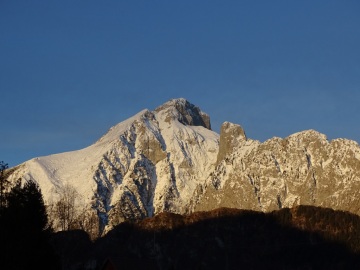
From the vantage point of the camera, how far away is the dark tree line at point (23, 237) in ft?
309

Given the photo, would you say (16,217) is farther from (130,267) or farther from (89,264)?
(89,264)

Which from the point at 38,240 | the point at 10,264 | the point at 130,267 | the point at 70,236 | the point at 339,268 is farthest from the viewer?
the point at 339,268

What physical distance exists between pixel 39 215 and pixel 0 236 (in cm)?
891

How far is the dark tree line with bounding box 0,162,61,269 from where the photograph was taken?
94062mm

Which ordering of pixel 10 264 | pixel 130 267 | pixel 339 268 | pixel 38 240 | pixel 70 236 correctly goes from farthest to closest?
1. pixel 339 268
2. pixel 70 236
3. pixel 130 267
4. pixel 38 240
5. pixel 10 264

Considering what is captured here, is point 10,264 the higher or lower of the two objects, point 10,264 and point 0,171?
the lower

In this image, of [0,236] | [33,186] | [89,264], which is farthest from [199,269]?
[0,236]

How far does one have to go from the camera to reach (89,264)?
195625 mm

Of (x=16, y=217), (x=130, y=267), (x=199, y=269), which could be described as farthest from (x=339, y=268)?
(x=16, y=217)

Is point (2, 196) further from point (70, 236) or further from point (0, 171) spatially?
point (70, 236)

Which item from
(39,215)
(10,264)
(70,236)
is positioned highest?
(70,236)

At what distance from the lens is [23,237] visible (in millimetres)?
97062

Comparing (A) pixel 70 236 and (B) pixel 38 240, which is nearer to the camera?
(B) pixel 38 240

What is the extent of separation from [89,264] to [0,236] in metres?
101
